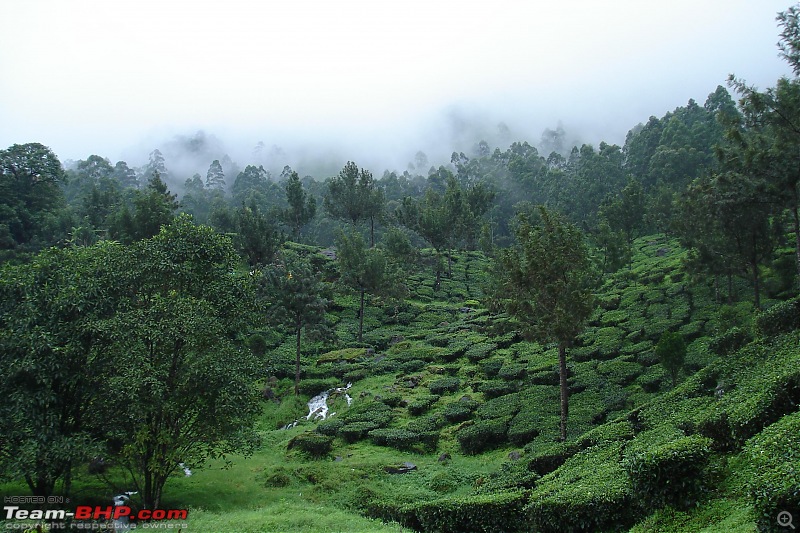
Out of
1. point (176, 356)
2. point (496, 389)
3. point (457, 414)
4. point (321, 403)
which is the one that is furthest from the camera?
point (321, 403)

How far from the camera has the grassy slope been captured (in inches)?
452

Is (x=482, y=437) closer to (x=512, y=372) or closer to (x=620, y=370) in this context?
(x=512, y=372)

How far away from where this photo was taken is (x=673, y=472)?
32.0 ft

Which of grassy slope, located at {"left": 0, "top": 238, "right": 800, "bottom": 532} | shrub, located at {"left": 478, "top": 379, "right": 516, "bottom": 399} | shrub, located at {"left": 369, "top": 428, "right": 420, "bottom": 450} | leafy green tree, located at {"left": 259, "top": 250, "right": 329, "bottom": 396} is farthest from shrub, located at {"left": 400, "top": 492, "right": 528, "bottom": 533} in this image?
leafy green tree, located at {"left": 259, "top": 250, "right": 329, "bottom": 396}

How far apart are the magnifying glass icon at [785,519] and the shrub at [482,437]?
1603 cm

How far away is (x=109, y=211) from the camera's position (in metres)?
64.7

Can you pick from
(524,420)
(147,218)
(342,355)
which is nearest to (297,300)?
(342,355)

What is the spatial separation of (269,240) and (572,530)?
145 ft

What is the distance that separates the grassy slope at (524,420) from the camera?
11.5 m

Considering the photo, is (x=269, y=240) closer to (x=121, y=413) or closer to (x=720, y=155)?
(x=121, y=413)

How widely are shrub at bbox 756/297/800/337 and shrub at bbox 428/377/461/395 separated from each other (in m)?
16.1

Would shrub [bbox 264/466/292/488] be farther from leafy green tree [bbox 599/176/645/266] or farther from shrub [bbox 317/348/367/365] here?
leafy green tree [bbox 599/176/645/266]

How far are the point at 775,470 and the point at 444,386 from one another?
22.6m

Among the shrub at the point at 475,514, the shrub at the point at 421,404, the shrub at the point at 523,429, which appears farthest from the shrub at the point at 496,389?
the shrub at the point at 475,514
